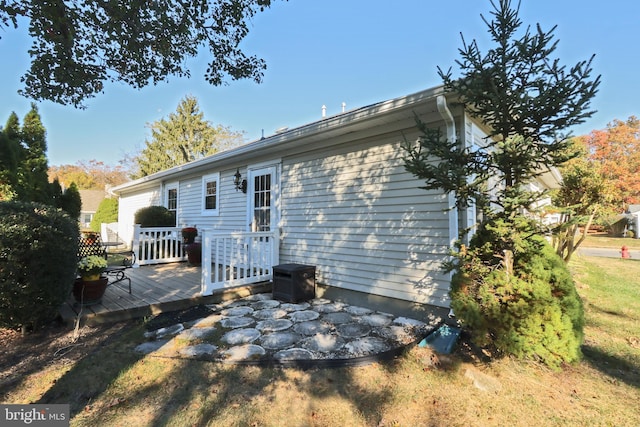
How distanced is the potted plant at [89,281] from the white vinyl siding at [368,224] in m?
2.85

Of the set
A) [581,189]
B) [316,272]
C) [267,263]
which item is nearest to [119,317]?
[267,263]

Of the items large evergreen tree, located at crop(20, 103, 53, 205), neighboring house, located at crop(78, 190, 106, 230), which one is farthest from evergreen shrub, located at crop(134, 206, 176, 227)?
neighboring house, located at crop(78, 190, 106, 230)

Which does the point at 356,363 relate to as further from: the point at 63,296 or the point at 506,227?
the point at 63,296

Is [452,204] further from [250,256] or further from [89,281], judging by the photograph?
[89,281]

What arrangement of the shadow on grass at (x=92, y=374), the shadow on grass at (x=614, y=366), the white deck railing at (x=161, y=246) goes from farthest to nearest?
the white deck railing at (x=161, y=246) → the shadow on grass at (x=614, y=366) → the shadow on grass at (x=92, y=374)

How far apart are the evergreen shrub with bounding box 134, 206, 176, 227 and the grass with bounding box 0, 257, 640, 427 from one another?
283 inches

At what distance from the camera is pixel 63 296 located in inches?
133

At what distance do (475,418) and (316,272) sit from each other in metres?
3.28

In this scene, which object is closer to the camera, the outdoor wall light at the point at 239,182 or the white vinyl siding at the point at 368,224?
the white vinyl siding at the point at 368,224

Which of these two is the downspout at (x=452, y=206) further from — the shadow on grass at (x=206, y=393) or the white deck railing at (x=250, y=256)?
the white deck railing at (x=250, y=256)

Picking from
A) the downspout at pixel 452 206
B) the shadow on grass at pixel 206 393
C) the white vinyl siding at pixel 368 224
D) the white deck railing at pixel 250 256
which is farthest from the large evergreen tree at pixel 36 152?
the downspout at pixel 452 206

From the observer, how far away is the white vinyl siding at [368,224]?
12.7 feet

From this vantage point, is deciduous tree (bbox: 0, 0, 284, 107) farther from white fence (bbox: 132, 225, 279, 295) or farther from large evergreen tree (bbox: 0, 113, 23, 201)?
large evergreen tree (bbox: 0, 113, 23, 201)

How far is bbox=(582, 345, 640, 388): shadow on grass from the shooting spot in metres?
2.56
